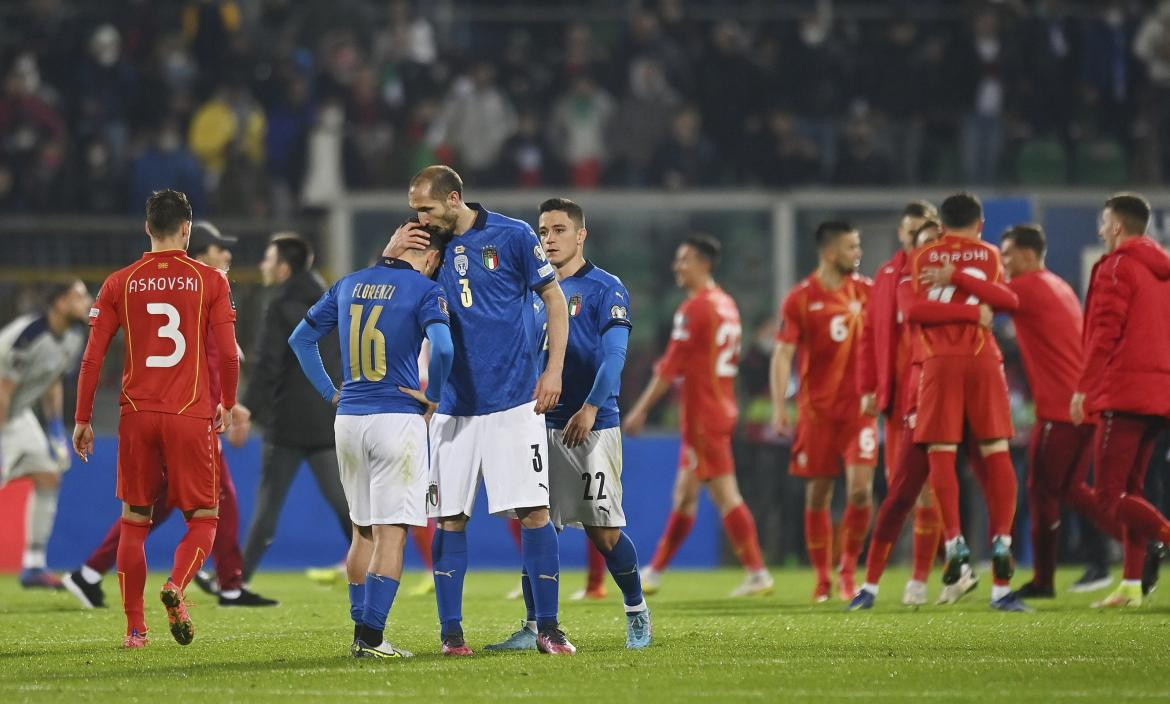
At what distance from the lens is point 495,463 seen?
7910mm

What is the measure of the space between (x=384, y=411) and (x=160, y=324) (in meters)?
1.37

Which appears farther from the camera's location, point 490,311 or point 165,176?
point 165,176

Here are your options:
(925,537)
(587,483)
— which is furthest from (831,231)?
(587,483)

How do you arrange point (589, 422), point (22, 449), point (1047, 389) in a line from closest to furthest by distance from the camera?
point (589, 422), point (1047, 389), point (22, 449)

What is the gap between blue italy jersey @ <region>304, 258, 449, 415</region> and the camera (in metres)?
7.95

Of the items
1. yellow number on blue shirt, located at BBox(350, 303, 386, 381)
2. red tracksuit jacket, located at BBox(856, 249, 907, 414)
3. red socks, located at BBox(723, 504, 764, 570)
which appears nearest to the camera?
yellow number on blue shirt, located at BBox(350, 303, 386, 381)

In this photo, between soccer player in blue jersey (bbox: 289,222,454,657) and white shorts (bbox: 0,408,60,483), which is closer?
soccer player in blue jersey (bbox: 289,222,454,657)

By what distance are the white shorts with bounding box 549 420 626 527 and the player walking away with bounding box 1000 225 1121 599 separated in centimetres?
435

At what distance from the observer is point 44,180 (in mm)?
20438

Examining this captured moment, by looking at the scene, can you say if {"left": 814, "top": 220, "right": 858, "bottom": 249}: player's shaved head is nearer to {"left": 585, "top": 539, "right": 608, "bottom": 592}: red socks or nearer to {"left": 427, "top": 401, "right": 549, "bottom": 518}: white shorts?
{"left": 585, "top": 539, "right": 608, "bottom": 592}: red socks

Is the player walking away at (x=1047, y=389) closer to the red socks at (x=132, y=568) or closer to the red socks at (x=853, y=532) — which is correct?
the red socks at (x=853, y=532)

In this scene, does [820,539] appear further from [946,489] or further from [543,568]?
[543,568]

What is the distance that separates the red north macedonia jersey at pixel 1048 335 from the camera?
11703 mm

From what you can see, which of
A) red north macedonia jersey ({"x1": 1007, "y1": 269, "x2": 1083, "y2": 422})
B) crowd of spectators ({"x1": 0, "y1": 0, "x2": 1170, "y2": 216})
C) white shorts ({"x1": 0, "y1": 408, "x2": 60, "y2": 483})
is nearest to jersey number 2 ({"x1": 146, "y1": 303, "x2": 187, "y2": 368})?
red north macedonia jersey ({"x1": 1007, "y1": 269, "x2": 1083, "y2": 422})
